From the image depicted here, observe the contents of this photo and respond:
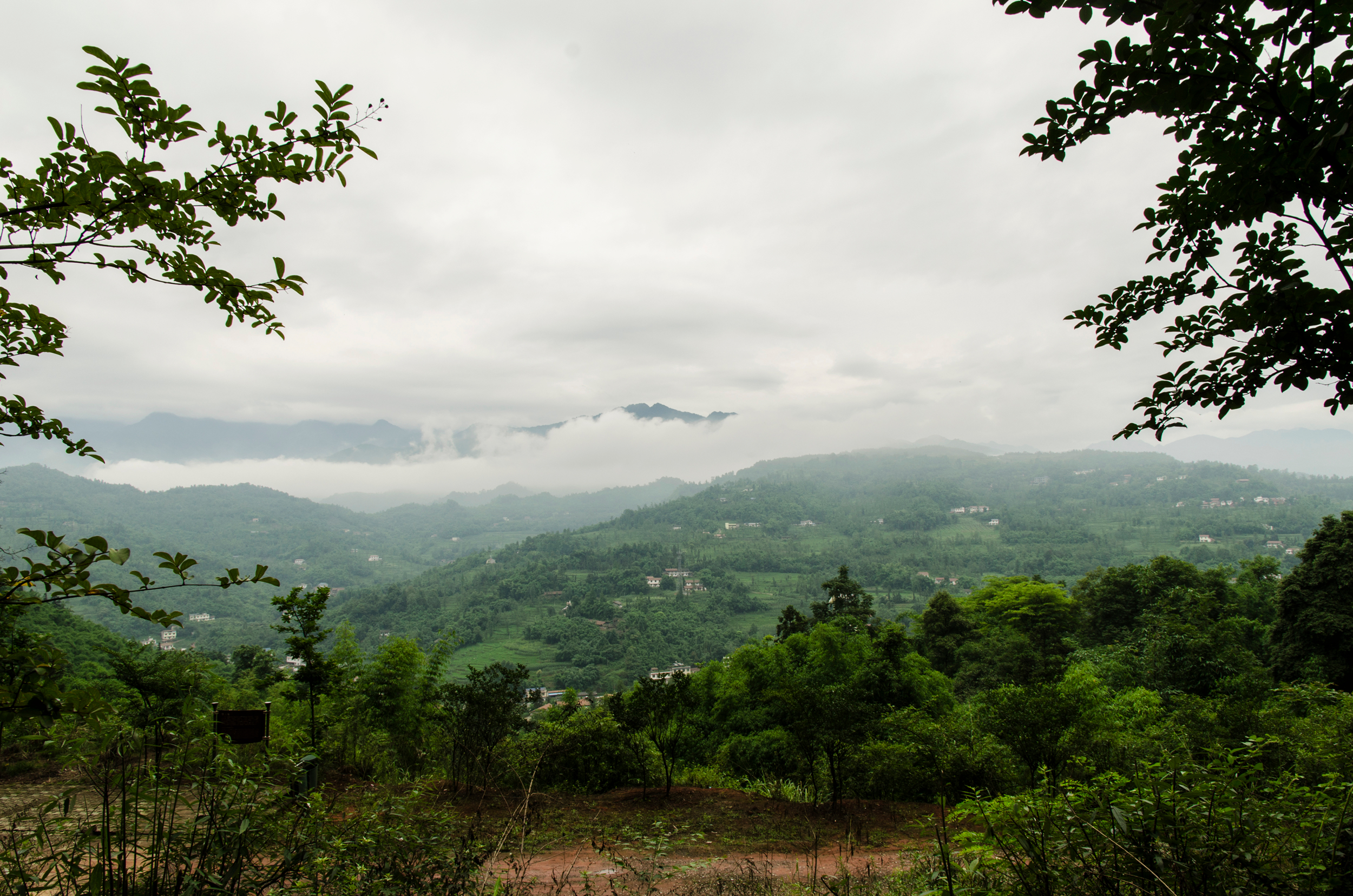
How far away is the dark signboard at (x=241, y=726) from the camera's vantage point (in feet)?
8.27

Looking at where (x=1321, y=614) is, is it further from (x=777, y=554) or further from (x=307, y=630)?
(x=777, y=554)

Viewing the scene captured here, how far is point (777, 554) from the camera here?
11644 centimetres

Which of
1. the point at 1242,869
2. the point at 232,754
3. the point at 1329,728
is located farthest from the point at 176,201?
the point at 1329,728

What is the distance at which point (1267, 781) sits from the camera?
3473 millimetres

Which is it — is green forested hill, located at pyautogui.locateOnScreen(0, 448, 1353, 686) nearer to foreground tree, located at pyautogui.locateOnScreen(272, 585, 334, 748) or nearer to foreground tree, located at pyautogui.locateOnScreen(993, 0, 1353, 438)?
foreground tree, located at pyautogui.locateOnScreen(272, 585, 334, 748)

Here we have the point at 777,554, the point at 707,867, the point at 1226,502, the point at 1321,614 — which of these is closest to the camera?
the point at 707,867

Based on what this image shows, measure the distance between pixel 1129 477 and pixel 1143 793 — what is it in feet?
755

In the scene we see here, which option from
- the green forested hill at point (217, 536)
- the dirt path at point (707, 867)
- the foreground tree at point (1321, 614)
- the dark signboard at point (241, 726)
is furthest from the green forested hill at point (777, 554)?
the foreground tree at point (1321, 614)

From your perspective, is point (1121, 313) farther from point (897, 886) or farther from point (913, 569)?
point (913, 569)

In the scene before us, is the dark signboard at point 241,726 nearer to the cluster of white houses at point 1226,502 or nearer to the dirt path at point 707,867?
the dirt path at point 707,867

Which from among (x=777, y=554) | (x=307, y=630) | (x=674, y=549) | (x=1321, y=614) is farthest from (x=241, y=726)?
(x=777, y=554)

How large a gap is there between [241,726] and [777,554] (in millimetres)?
118113

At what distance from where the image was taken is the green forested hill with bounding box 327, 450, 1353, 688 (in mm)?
69188

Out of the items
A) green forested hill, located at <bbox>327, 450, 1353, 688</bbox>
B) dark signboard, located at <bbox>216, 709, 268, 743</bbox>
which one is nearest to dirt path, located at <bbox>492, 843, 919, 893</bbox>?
dark signboard, located at <bbox>216, 709, 268, 743</bbox>
